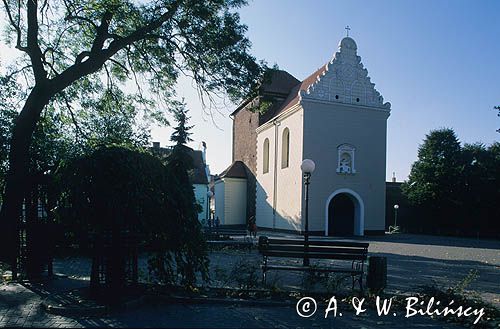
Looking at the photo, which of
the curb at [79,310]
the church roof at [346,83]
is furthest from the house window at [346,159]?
the curb at [79,310]

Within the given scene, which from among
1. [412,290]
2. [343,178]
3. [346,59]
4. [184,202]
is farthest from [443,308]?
[346,59]

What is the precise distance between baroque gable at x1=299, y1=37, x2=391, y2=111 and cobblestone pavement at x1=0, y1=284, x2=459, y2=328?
26614mm

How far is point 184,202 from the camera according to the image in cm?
866

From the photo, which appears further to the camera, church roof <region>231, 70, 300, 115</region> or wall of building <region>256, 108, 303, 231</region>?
church roof <region>231, 70, 300, 115</region>

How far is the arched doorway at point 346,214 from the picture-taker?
3359 centimetres

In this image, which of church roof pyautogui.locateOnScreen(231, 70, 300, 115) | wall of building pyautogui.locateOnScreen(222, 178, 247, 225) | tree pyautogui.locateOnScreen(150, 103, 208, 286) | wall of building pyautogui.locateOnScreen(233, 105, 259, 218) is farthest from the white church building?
tree pyautogui.locateOnScreen(150, 103, 208, 286)

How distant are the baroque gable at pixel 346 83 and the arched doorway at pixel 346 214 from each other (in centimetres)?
678

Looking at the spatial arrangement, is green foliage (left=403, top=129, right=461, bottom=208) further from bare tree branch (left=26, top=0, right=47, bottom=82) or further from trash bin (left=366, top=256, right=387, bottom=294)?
bare tree branch (left=26, top=0, right=47, bottom=82)

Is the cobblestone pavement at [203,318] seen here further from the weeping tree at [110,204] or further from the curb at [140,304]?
the weeping tree at [110,204]

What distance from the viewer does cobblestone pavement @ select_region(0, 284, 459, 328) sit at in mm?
6516

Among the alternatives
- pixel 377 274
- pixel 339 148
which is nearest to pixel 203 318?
pixel 377 274

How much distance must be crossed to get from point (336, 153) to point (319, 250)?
24262 mm

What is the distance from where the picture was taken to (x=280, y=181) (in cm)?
3656

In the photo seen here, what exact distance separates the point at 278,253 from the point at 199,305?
245 cm
